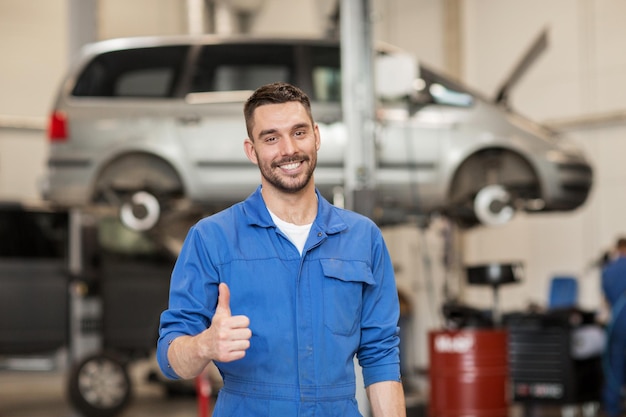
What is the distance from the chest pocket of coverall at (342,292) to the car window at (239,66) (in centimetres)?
531

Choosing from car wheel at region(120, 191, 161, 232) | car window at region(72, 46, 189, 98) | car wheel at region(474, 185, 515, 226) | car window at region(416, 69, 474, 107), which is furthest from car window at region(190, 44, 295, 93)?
car wheel at region(474, 185, 515, 226)

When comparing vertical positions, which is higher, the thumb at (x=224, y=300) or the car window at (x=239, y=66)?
the car window at (x=239, y=66)

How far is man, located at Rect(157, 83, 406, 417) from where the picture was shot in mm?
2141

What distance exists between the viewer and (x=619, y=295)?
25.3 feet

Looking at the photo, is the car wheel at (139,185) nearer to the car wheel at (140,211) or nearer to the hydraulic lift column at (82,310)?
the car wheel at (140,211)

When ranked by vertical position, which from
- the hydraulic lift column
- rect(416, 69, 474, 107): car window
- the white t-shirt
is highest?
rect(416, 69, 474, 107): car window

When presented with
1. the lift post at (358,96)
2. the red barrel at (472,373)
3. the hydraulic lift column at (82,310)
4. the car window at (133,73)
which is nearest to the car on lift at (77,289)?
the hydraulic lift column at (82,310)

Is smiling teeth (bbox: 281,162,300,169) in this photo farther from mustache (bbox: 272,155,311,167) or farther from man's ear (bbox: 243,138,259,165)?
man's ear (bbox: 243,138,259,165)

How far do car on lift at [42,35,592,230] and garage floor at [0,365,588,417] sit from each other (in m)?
1.73

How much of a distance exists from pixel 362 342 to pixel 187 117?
518 centimetres

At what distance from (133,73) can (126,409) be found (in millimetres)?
2778

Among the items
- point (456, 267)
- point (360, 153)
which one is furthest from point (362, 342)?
point (456, 267)

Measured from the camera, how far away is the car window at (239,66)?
7414mm

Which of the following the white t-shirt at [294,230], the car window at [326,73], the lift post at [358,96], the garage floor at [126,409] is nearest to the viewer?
the white t-shirt at [294,230]
